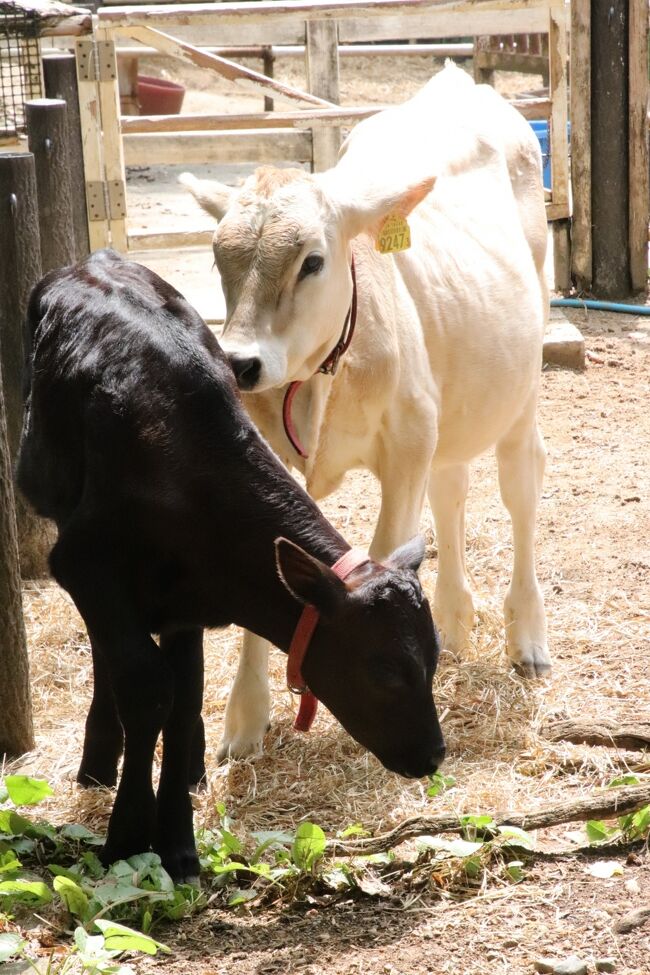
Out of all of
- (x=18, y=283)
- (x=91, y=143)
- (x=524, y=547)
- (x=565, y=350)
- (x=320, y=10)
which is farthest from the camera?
(x=320, y=10)

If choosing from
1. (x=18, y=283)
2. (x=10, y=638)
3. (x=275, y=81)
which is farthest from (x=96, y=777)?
(x=275, y=81)

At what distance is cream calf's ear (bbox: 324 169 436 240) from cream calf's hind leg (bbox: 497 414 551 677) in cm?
139

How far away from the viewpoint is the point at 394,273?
16.1 ft

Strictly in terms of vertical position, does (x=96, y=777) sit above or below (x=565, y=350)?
below

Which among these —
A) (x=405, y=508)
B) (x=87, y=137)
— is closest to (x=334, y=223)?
(x=405, y=508)

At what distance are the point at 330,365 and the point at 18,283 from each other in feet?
6.04

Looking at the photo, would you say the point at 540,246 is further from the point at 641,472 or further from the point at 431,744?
the point at 431,744

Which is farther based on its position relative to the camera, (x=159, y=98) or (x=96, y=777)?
(x=159, y=98)

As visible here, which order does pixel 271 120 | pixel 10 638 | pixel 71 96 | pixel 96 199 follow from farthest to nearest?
1. pixel 271 120
2. pixel 96 199
3. pixel 71 96
4. pixel 10 638

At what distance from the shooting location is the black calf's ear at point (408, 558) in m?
3.56

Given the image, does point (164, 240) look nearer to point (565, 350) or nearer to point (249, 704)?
point (565, 350)

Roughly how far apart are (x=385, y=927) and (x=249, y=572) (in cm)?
97

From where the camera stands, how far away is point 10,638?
4371 millimetres

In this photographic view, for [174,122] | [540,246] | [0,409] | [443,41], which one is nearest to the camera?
[0,409]
